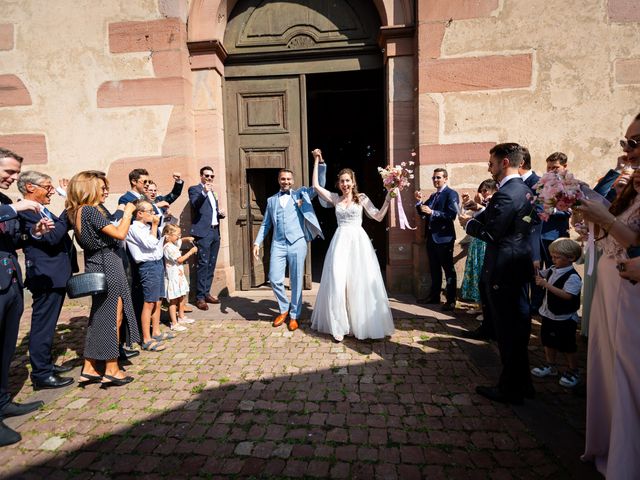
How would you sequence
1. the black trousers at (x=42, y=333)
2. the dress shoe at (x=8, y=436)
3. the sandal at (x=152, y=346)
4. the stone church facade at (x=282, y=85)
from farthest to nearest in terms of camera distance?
the stone church facade at (x=282, y=85)
the sandal at (x=152, y=346)
the black trousers at (x=42, y=333)
the dress shoe at (x=8, y=436)

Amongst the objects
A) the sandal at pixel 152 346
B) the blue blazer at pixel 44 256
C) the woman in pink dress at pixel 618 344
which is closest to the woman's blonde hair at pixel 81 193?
the blue blazer at pixel 44 256

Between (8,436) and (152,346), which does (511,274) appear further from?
(8,436)

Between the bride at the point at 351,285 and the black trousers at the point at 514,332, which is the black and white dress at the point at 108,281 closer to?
the bride at the point at 351,285

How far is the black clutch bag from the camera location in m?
3.15

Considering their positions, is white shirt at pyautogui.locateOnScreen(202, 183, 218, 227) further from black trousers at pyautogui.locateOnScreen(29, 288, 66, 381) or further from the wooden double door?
black trousers at pyautogui.locateOnScreen(29, 288, 66, 381)

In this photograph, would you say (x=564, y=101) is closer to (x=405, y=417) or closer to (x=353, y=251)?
(x=353, y=251)

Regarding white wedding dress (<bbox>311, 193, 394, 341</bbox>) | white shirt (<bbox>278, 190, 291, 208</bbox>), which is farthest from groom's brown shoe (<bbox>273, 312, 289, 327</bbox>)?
white shirt (<bbox>278, 190, 291, 208</bbox>)

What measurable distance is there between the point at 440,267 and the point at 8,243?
5.03 m

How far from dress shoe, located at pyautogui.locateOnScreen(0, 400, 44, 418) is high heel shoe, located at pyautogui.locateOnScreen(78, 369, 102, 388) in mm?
360

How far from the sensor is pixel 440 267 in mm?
5551

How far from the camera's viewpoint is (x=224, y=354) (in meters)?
4.06

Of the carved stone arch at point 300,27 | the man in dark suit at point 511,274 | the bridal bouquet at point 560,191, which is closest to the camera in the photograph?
the bridal bouquet at point 560,191

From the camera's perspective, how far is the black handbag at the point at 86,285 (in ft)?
10.3

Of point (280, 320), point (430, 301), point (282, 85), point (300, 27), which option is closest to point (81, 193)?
point (280, 320)
